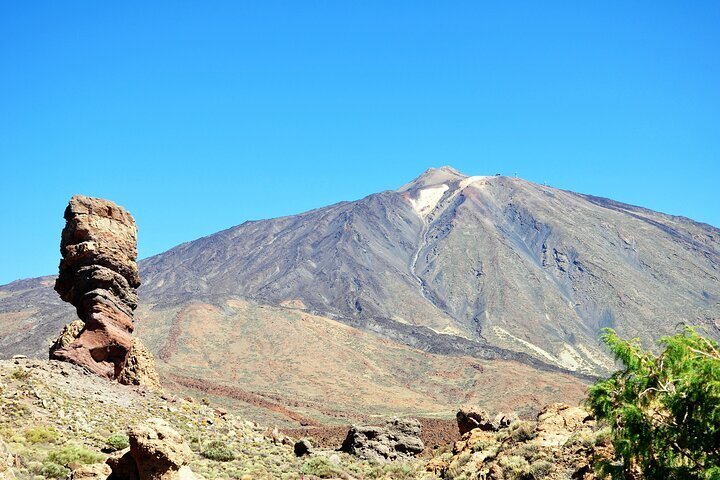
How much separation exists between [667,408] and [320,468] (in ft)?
38.4

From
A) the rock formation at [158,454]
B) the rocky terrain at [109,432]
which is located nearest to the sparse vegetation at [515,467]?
the rocky terrain at [109,432]

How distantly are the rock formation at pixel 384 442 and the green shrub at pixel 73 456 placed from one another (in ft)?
36.1

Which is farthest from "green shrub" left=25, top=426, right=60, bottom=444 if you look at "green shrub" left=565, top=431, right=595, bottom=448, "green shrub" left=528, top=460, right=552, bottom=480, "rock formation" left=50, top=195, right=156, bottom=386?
"green shrub" left=565, top=431, right=595, bottom=448

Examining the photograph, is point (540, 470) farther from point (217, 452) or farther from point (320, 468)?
point (217, 452)

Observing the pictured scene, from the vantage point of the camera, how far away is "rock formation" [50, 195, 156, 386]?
21.4 m

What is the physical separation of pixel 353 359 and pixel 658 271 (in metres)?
94.1

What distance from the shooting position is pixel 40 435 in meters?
15.6

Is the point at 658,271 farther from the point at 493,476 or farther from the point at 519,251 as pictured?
the point at 493,476

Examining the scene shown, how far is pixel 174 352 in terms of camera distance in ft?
212

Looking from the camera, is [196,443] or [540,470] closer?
[540,470]

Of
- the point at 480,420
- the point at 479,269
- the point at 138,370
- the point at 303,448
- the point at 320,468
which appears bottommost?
the point at 320,468

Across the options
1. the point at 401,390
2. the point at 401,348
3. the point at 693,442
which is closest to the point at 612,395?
the point at 693,442

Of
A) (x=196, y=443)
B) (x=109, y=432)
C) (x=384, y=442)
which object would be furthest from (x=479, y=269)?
(x=109, y=432)

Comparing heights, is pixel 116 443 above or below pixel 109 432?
below
